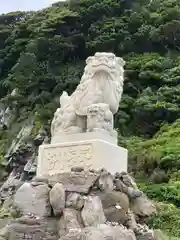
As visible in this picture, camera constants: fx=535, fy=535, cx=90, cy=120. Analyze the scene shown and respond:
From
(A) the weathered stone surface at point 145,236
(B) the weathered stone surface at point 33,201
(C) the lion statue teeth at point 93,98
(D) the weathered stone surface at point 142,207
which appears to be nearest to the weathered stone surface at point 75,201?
(B) the weathered stone surface at point 33,201

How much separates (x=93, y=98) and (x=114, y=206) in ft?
6.05

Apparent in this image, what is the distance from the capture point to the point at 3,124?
29500mm

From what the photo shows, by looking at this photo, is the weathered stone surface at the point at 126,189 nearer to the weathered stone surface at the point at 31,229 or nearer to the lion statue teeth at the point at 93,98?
the lion statue teeth at the point at 93,98

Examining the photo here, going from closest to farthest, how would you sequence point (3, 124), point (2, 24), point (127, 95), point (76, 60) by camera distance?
point (127, 95)
point (3, 124)
point (76, 60)
point (2, 24)

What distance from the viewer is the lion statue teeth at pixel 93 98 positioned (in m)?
8.01

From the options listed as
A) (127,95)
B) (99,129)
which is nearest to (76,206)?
(99,129)

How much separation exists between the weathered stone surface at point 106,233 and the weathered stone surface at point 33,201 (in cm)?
92

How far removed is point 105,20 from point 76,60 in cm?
333

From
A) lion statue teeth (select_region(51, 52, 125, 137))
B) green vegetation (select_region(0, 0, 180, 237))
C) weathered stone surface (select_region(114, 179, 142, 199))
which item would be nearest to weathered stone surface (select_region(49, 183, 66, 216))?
weathered stone surface (select_region(114, 179, 142, 199))

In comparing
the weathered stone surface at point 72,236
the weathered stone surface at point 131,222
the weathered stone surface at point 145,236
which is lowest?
the weathered stone surface at point 145,236

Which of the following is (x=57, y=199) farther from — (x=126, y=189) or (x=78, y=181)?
(x=126, y=189)

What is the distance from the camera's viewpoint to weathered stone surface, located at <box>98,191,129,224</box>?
6988 mm

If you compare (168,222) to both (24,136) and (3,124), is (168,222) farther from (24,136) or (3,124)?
(3,124)

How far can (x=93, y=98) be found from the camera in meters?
8.14
